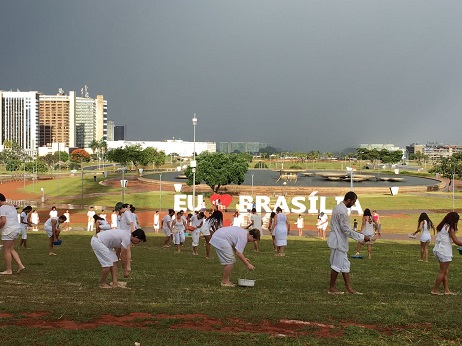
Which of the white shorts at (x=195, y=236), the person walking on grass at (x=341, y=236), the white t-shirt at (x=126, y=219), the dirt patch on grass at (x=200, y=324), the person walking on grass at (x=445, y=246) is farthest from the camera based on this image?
the white shorts at (x=195, y=236)

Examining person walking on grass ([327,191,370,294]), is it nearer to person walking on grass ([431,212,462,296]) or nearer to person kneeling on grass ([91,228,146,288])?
person walking on grass ([431,212,462,296])

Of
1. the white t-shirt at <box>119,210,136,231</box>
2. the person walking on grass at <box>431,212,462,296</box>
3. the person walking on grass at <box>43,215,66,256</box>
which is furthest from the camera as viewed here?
the person walking on grass at <box>43,215,66,256</box>

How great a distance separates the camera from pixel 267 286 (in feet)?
44.4

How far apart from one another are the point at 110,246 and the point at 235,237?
2.90m

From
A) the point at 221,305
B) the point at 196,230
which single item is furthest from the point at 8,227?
the point at 196,230

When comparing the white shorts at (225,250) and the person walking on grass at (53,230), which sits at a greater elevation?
the white shorts at (225,250)

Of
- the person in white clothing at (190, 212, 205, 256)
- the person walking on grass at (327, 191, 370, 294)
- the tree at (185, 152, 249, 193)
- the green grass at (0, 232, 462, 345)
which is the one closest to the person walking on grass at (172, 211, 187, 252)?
the person in white clothing at (190, 212, 205, 256)

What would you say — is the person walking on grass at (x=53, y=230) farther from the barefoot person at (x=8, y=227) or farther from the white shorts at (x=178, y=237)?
the barefoot person at (x=8, y=227)

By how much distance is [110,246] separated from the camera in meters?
12.9

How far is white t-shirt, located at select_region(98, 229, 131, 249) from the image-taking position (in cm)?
1280

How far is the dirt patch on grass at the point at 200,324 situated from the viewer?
9.09 metres

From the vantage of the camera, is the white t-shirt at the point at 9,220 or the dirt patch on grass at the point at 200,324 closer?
the dirt patch on grass at the point at 200,324

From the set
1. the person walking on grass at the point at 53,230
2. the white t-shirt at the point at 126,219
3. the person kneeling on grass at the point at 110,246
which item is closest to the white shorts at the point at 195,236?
the white t-shirt at the point at 126,219

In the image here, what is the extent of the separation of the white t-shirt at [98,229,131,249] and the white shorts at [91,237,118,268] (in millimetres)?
97
